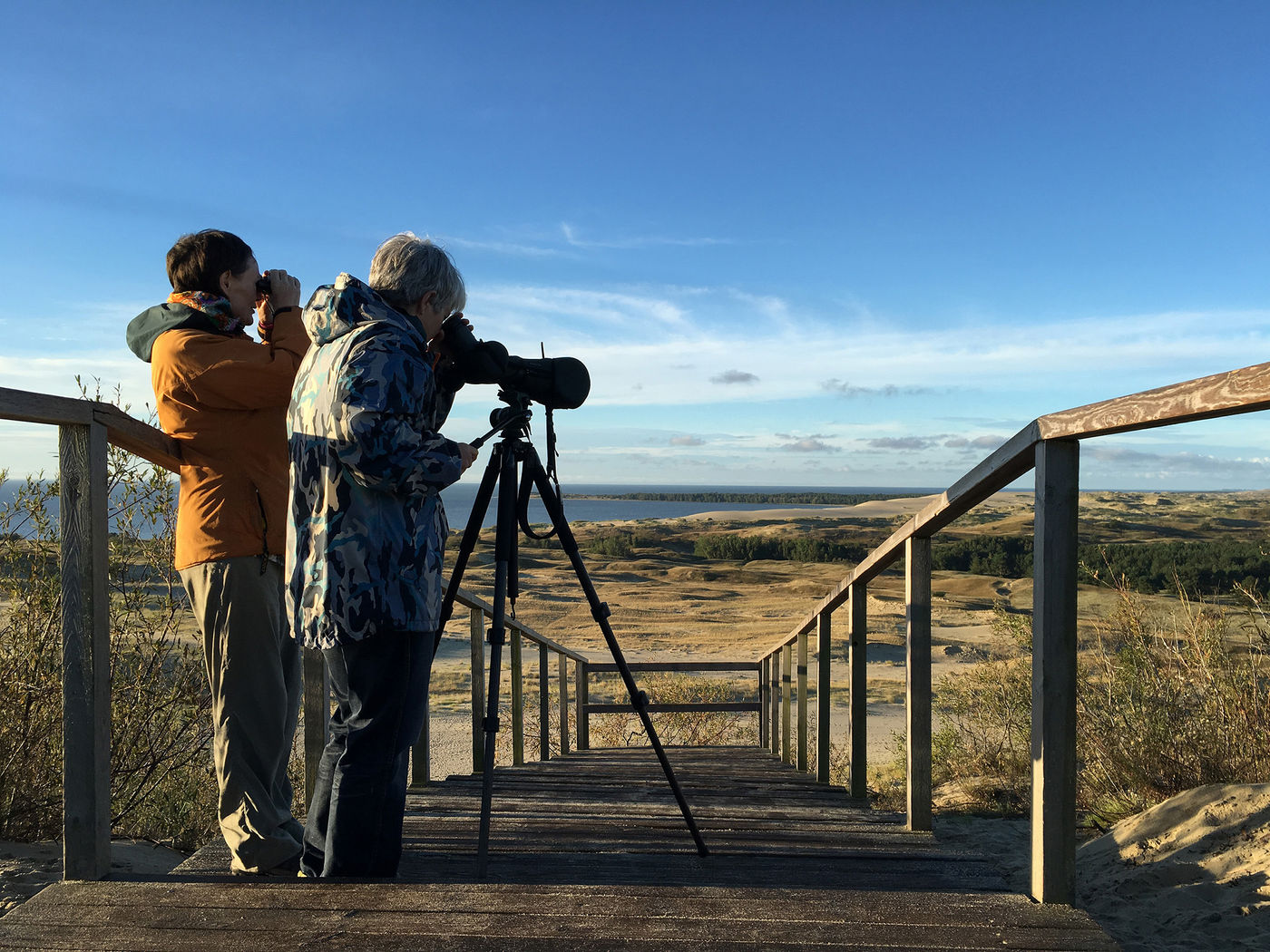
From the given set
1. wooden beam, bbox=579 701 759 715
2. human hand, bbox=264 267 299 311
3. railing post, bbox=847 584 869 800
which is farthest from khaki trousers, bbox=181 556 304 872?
wooden beam, bbox=579 701 759 715

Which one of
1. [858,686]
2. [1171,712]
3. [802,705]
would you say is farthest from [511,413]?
[1171,712]

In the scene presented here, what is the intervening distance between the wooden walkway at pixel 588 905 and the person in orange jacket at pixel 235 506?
0.18 m

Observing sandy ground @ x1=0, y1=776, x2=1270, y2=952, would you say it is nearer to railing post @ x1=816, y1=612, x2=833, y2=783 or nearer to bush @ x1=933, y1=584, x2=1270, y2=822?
bush @ x1=933, y1=584, x2=1270, y2=822

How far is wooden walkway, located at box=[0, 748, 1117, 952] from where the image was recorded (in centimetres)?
143

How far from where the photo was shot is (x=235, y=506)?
6.35 ft

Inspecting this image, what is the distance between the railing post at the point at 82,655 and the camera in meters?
1.73

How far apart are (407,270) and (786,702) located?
4.13 m

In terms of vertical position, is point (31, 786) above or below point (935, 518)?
below

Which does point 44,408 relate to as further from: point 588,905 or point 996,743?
point 996,743

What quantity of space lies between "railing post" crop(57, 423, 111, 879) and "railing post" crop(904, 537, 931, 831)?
1.90 m

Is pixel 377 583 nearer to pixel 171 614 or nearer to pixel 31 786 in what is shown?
pixel 31 786

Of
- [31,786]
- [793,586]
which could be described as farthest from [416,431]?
[793,586]

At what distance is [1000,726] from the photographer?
603cm

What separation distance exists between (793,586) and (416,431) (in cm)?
2527
